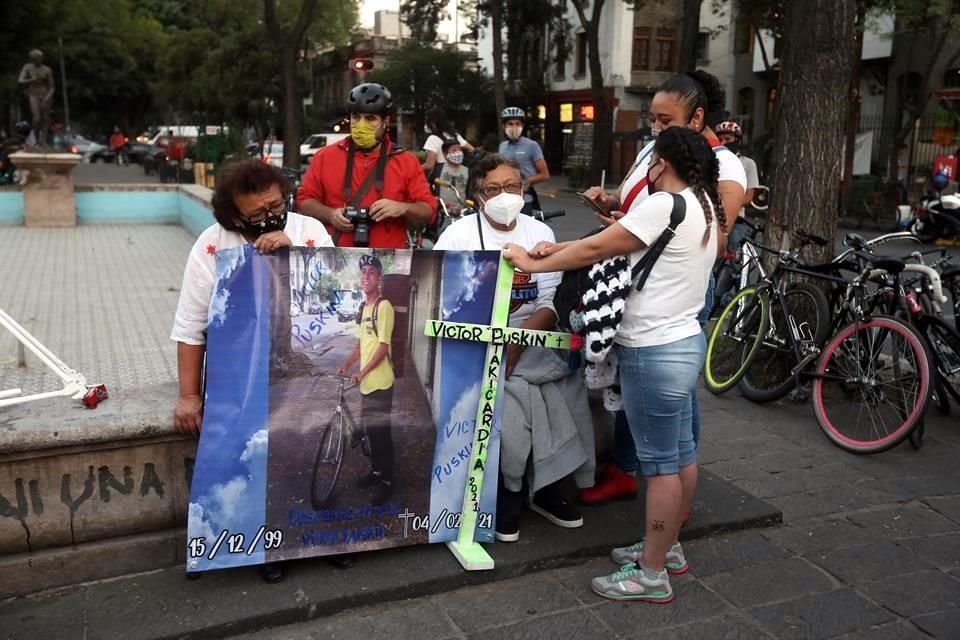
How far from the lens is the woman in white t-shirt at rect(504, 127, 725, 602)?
311cm

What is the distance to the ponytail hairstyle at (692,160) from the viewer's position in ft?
10.2

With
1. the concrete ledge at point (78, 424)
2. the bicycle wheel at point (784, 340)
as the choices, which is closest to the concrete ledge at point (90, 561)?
the concrete ledge at point (78, 424)

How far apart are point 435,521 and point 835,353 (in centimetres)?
280

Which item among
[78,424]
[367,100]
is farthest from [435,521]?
[367,100]

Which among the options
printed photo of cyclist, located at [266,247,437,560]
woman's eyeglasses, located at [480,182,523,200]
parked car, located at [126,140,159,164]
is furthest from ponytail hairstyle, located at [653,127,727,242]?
parked car, located at [126,140,159,164]

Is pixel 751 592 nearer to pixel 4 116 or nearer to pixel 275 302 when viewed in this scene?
pixel 275 302

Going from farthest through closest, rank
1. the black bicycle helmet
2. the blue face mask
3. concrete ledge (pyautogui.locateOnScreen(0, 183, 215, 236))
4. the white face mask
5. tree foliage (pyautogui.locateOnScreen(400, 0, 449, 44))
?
tree foliage (pyautogui.locateOnScreen(400, 0, 449, 44)), concrete ledge (pyautogui.locateOnScreen(0, 183, 215, 236)), the black bicycle helmet, the white face mask, the blue face mask

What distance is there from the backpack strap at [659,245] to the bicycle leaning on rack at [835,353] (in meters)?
2.20

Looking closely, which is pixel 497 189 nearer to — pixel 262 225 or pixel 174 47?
pixel 262 225

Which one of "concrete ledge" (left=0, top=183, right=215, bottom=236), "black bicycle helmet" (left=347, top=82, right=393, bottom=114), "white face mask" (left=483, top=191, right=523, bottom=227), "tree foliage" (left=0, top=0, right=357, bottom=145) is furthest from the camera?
"tree foliage" (left=0, top=0, right=357, bottom=145)

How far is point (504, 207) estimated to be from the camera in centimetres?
360

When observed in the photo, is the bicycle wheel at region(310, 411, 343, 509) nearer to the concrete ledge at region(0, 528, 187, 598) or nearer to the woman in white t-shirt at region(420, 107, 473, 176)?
the concrete ledge at region(0, 528, 187, 598)

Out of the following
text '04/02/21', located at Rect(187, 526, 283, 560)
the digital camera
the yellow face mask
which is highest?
the yellow face mask

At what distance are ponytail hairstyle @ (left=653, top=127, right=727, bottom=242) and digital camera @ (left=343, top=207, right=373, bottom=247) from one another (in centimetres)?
156
